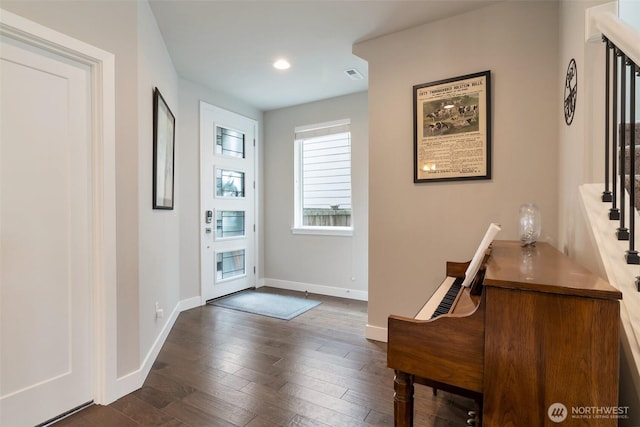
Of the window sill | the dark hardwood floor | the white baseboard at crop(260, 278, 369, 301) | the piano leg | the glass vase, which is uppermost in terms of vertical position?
the glass vase

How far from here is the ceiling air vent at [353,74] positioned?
3388 millimetres

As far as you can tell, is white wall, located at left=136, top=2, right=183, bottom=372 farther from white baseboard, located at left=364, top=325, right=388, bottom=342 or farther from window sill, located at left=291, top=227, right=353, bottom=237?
window sill, located at left=291, top=227, right=353, bottom=237

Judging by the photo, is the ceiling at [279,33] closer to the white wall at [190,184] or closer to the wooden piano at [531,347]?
the white wall at [190,184]

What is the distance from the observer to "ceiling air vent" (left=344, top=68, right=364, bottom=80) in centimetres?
339

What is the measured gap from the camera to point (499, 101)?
2312mm

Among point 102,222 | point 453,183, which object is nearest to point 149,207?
point 102,222

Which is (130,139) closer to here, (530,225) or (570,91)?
(530,225)

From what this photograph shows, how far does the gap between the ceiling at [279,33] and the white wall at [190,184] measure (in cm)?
20

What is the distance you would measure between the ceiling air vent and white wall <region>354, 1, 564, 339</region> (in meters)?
0.54

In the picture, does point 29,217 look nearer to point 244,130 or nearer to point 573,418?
point 573,418

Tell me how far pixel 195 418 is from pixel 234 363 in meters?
0.63

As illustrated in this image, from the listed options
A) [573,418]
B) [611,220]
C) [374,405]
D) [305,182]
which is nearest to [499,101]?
[611,220]

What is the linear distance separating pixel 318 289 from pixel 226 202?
178cm

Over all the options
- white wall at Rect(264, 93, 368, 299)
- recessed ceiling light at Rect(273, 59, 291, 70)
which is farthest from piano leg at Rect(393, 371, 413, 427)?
recessed ceiling light at Rect(273, 59, 291, 70)
